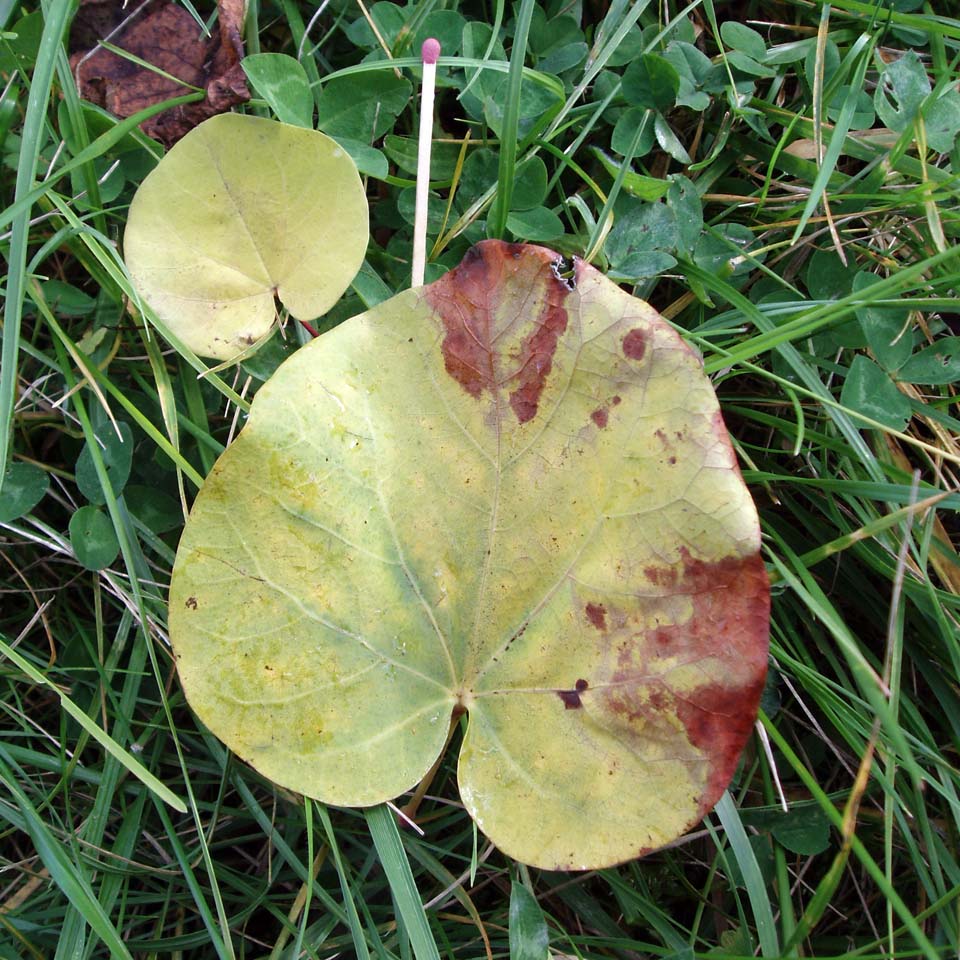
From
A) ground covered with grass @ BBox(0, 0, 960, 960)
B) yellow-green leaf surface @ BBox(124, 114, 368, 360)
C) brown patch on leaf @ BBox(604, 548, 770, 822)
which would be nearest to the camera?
brown patch on leaf @ BBox(604, 548, 770, 822)

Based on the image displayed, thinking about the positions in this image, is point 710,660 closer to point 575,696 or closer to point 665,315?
point 575,696

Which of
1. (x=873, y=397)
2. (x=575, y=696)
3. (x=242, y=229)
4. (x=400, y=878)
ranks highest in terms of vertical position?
(x=242, y=229)

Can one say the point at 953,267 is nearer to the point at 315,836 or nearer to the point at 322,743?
the point at 322,743

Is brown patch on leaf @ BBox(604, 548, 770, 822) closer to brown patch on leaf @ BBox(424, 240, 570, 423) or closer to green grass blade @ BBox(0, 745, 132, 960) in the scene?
brown patch on leaf @ BBox(424, 240, 570, 423)

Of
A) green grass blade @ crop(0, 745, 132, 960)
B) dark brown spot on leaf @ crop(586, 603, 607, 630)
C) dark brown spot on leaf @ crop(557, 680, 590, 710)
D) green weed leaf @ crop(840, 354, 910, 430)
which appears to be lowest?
green grass blade @ crop(0, 745, 132, 960)

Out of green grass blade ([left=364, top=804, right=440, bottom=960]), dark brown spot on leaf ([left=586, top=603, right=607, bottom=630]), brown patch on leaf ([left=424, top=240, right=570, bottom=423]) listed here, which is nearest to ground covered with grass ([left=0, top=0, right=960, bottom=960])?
green grass blade ([left=364, top=804, right=440, bottom=960])

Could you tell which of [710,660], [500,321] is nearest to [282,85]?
[500,321]

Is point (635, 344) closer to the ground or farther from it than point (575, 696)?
farther from it
